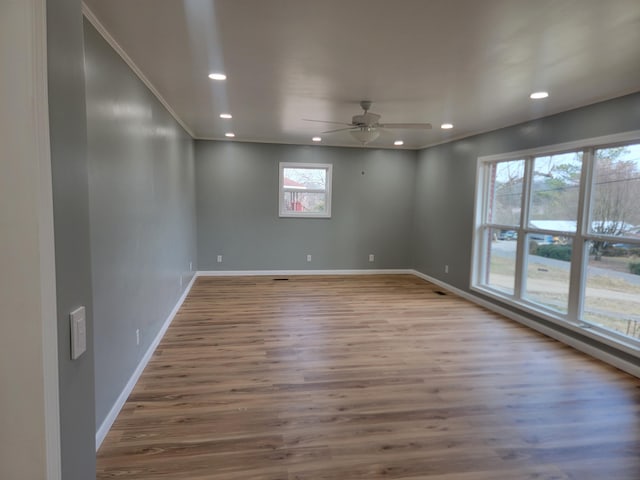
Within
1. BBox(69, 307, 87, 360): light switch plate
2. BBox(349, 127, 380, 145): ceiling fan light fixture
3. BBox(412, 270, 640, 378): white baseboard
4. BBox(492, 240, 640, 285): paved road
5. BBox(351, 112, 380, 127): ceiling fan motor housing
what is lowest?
BBox(412, 270, 640, 378): white baseboard

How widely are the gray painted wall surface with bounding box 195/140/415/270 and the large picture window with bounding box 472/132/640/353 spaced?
2.12 meters

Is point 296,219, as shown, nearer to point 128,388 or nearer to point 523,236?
point 523,236

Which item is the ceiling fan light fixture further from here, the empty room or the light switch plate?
the light switch plate

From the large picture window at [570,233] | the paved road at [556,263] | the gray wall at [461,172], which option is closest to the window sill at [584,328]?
the large picture window at [570,233]

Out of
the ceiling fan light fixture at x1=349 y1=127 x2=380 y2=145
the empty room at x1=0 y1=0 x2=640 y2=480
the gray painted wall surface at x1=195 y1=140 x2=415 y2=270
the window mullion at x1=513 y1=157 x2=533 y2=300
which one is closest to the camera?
the empty room at x1=0 y1=0 x2=640 y2=480

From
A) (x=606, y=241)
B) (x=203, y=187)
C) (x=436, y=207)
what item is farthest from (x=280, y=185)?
(x=606, y=241)

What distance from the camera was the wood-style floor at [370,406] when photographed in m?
2.09

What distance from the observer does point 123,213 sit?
2539mm

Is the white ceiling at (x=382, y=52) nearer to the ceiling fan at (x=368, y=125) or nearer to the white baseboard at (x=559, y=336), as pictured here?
the ceiling fan at (x=368, y=125)

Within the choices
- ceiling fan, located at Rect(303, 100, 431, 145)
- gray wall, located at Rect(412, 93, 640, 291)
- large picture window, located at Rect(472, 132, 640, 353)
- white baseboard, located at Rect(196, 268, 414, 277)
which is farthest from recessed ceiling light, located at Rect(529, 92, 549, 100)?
white baseboard, located at Rect(196, 268, 414, 277)

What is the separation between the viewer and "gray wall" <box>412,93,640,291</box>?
3.56 metres

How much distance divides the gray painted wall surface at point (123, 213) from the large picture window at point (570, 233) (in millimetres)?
4185

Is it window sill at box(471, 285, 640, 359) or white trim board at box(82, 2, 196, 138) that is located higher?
white trim board at box(82, 2, 196, 138)

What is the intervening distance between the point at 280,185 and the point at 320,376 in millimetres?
4386
